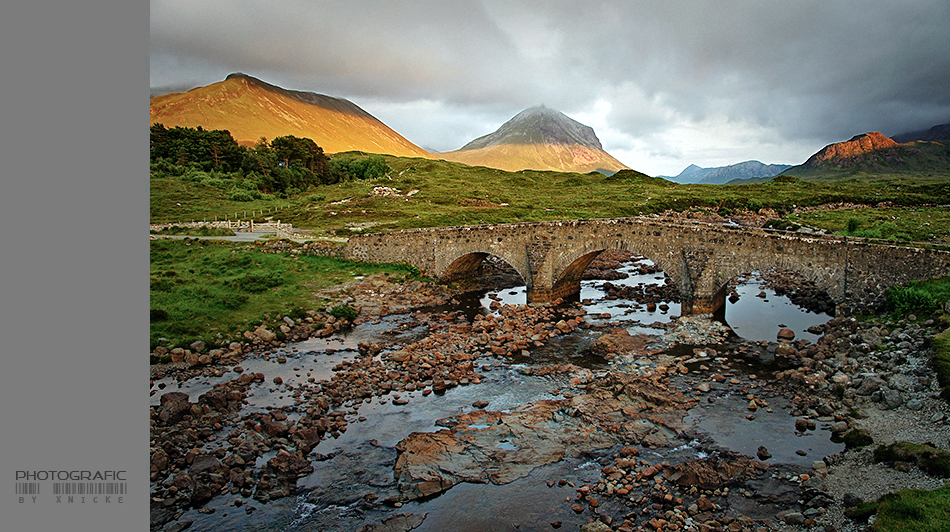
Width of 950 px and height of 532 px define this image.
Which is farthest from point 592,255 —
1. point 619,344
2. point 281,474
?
point 281,474

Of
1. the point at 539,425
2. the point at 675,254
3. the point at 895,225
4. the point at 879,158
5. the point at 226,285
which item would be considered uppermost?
the point at 879,158

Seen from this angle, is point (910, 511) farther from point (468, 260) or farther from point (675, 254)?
point (468, 260)

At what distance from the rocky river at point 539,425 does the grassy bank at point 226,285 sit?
178cm

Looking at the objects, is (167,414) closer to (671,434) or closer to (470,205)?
(671,434)

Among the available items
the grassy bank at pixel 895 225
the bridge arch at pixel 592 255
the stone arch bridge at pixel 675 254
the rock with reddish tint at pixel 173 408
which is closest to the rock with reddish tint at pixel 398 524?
the rock with reddish tint at pixel 173 408

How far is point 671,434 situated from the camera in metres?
15.6

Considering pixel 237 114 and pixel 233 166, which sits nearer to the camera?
pixel 233 166

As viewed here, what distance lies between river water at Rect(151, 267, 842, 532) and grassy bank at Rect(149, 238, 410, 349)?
11.2ft

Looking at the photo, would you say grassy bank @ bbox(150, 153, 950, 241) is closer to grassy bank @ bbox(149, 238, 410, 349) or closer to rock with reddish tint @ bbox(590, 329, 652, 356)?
grassy bank @ bbox(149, 238, 410, 349)

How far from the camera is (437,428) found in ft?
54.4

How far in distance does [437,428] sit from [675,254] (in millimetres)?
17306

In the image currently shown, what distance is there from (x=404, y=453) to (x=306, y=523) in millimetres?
3195

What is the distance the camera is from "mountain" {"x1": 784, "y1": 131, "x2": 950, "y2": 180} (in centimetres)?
16538

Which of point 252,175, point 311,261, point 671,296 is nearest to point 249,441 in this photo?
point 311,261
